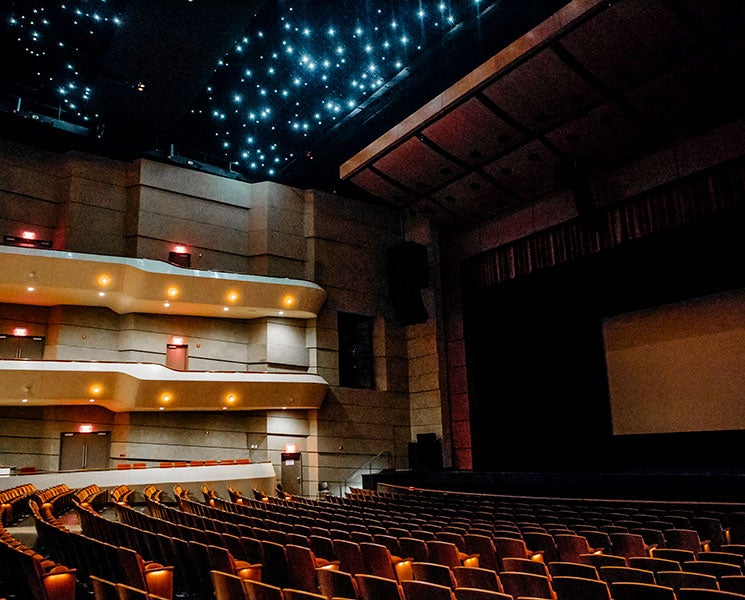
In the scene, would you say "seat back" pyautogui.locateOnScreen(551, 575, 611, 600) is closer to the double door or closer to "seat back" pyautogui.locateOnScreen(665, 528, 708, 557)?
"seat back" pyautogui.locateOnScreen(665, 528, 708, 557)

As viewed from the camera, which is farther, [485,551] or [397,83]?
[397,83]

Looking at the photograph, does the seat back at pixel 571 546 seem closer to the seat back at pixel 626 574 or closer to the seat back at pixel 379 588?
the seat back at pixel 626 574

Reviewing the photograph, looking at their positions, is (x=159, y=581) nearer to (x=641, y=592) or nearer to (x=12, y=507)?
(x=641, y=592)

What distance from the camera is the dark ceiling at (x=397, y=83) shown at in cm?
1020

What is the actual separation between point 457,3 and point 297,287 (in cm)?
723

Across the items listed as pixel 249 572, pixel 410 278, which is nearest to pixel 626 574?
pixel 249 572

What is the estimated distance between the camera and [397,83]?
12242 mm

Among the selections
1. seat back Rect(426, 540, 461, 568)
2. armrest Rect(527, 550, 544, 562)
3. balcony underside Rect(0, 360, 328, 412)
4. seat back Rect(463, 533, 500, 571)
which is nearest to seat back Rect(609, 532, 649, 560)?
armrest Rect(527, 550, 544, 562)

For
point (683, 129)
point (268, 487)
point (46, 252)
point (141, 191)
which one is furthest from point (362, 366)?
point (683, 129)

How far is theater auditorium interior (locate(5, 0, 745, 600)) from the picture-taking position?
10633 millimetres

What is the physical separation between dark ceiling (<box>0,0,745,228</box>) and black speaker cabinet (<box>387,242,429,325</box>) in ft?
4.44

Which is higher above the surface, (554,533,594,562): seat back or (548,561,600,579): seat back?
(548,561,600,579): seat back

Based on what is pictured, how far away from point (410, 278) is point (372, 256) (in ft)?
4.93

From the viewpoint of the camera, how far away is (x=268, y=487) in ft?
46.0
